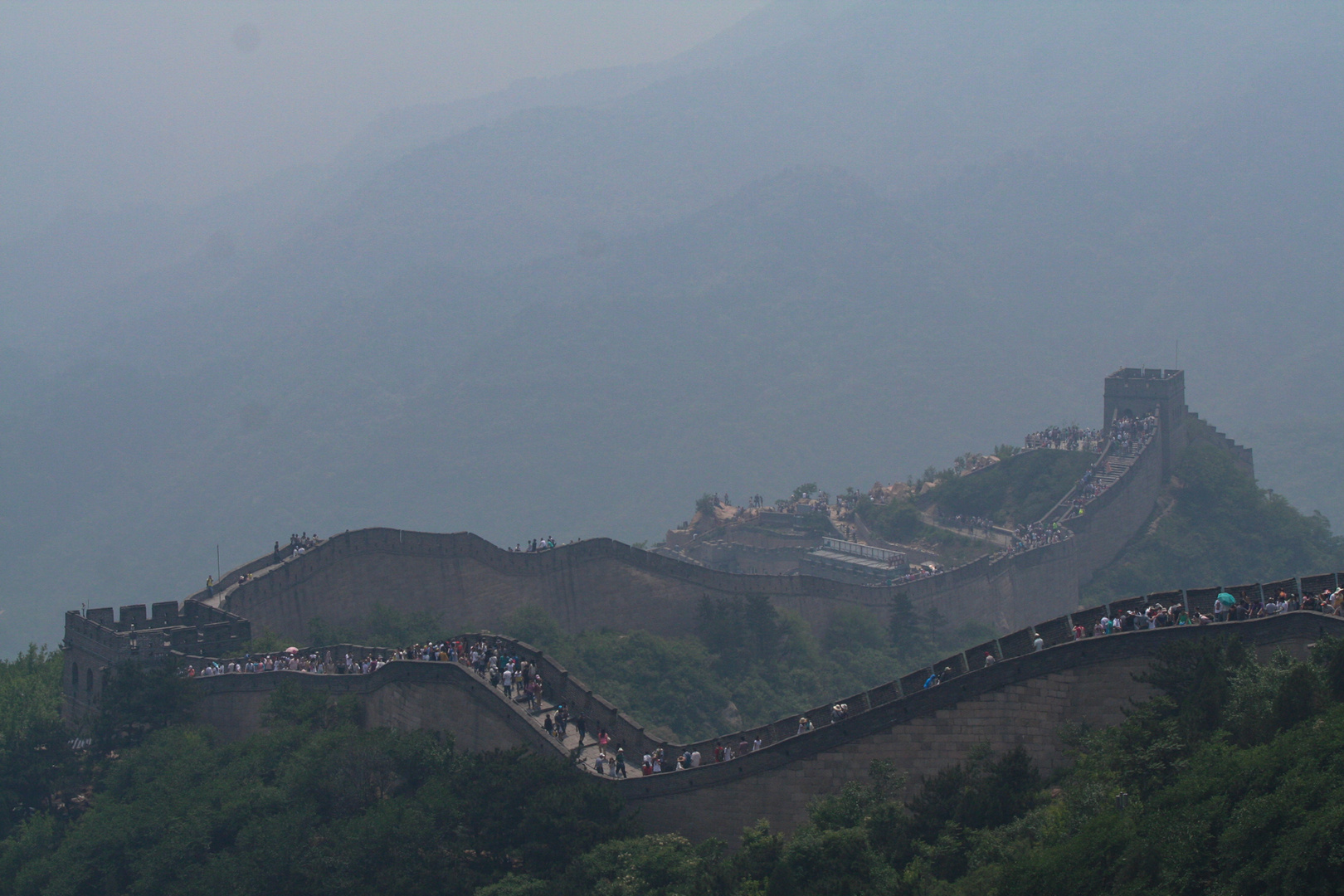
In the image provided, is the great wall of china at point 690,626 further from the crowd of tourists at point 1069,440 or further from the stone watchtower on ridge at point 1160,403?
the crowd of tourists at point 1069,440

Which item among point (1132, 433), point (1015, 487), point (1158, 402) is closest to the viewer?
point (1132, 433)

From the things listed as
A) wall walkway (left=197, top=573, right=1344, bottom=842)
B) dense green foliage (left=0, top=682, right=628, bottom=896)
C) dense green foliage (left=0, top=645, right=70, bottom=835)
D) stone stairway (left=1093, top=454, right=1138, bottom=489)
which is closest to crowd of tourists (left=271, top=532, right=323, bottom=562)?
dense green foliage (left=0, top=645, right=70, bottom=835)

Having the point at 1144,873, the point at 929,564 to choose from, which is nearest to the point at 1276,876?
the point at 1144,873

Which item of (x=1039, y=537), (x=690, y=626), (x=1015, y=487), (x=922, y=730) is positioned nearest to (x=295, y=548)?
(x=690, y=626)

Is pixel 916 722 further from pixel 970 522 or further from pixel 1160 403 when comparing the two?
pixel 1160 403

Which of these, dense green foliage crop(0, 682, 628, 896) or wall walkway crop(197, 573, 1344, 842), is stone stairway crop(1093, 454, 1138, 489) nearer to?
wall walkway crop(197, 573, 1344, 842)

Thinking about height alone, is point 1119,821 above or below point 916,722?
below

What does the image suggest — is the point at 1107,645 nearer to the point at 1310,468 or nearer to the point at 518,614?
the point at 518,614
